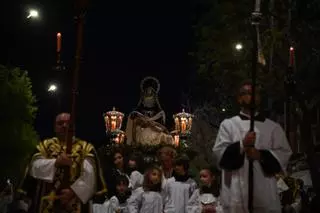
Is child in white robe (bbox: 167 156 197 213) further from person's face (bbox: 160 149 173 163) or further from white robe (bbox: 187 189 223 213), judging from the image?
person's face (bbox: 160 149 173 163)

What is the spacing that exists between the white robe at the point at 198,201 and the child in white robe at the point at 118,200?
155 cm

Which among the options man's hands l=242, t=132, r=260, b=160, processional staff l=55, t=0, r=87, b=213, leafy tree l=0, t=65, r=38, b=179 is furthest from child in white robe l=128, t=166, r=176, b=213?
leafy tree l=0, t=65, r=38, b=179

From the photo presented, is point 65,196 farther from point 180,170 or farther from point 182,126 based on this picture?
point 182,126

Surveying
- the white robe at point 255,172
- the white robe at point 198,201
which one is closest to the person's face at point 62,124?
the white robe at point 255,172

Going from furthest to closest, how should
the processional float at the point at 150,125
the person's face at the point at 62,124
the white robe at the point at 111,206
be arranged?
the processional float at the point at 150,125
the white robe at the point at 111,206
the person's face at the point at 62,124

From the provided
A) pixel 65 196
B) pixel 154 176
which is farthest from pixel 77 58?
pixel 154 176

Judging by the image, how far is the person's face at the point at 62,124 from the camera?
310 inches

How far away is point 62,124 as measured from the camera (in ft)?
26.0

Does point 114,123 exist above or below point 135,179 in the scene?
above

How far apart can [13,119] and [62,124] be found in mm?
17334

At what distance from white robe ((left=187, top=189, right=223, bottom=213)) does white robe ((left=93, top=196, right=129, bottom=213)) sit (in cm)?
160

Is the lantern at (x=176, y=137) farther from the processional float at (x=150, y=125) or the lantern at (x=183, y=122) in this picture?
the lantern at (x=183, y=122)

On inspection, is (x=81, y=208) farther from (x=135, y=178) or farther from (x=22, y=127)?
(x=22, y=127)

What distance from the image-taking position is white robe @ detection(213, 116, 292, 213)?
21.6 ft
